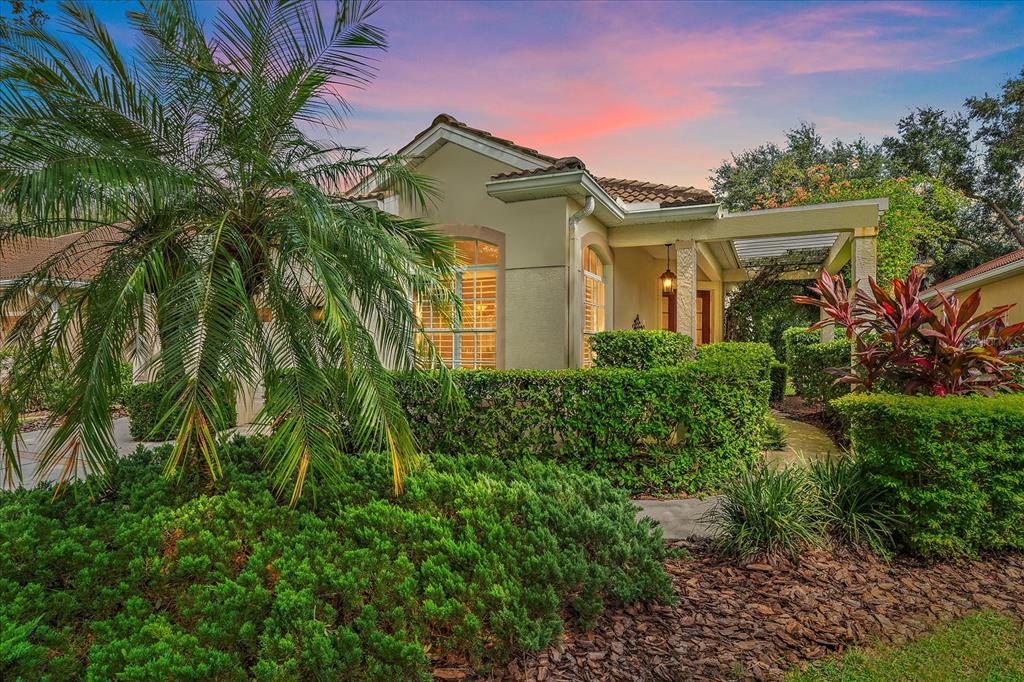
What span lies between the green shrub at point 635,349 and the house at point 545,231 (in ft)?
2.57

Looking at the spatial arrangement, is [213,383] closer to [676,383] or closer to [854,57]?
[676,383]

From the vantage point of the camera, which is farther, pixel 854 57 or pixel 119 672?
pixel 854 57

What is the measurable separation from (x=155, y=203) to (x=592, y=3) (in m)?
7.89

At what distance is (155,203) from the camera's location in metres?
3.45

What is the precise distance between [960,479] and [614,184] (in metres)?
7.63

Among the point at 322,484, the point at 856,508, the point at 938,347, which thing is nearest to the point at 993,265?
the point at 938,347

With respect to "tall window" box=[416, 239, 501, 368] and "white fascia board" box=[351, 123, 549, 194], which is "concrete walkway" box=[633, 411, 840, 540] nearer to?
"tall window" box=[416, 239, 501, 368]

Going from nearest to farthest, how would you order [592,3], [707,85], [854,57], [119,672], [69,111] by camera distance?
[119,672], [69,111], [592,3], [707,85], [854,57]

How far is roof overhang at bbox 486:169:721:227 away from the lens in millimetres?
7137

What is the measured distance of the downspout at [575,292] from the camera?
25.6ft

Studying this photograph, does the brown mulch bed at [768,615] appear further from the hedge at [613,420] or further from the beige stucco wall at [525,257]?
the beige stucco wall at [525,257]

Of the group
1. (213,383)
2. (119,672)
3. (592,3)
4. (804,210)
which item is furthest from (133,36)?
(804,210)

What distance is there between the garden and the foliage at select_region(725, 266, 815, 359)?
1373cm

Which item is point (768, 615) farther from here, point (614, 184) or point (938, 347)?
point (614, 184)
